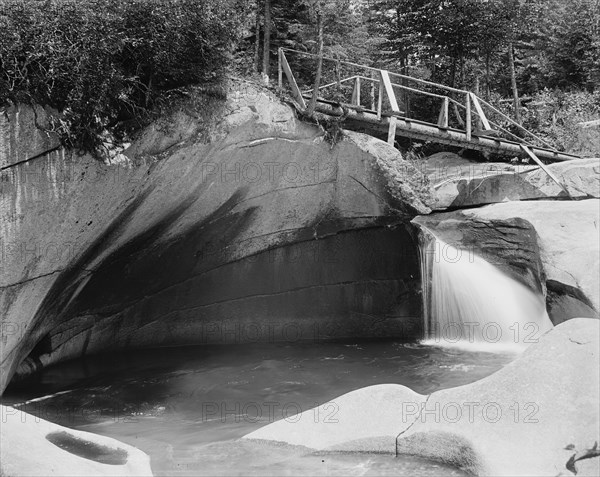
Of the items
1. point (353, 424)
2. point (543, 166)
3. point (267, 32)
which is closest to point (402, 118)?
point (543, 166)

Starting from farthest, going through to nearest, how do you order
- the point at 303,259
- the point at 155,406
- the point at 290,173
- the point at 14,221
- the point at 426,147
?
the point at 426,147, the point at 303,259, the point at 290,173, the point at 155,406, the point at 14,221

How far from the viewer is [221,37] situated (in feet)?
32.0

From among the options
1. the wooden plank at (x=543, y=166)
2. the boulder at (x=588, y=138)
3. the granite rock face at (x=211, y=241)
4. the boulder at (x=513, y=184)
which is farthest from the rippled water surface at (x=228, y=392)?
the boulder at (x=588, y=138)

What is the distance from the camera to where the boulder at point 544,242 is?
925 centimetres

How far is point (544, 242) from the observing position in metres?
10.1

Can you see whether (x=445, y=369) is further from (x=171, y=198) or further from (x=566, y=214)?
(x=171, y=198)

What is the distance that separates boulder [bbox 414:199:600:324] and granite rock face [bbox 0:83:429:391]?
1.15 m

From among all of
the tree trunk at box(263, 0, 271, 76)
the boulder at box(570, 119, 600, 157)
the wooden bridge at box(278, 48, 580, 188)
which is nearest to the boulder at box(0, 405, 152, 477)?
the wooden bridge at box(278, 48, 580, 188)

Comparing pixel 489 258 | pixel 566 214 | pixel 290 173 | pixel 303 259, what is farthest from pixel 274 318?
pixel 566 214

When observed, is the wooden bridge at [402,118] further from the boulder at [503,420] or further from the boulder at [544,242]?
the boulder at [503,420]

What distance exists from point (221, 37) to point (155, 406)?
5296 mm

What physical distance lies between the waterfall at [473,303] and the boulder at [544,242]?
206mm

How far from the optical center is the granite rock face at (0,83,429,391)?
9180mm

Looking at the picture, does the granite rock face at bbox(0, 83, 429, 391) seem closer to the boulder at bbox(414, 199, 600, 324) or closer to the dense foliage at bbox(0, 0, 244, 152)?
the dense foliage at bbox(0, 0, 244, 152)
